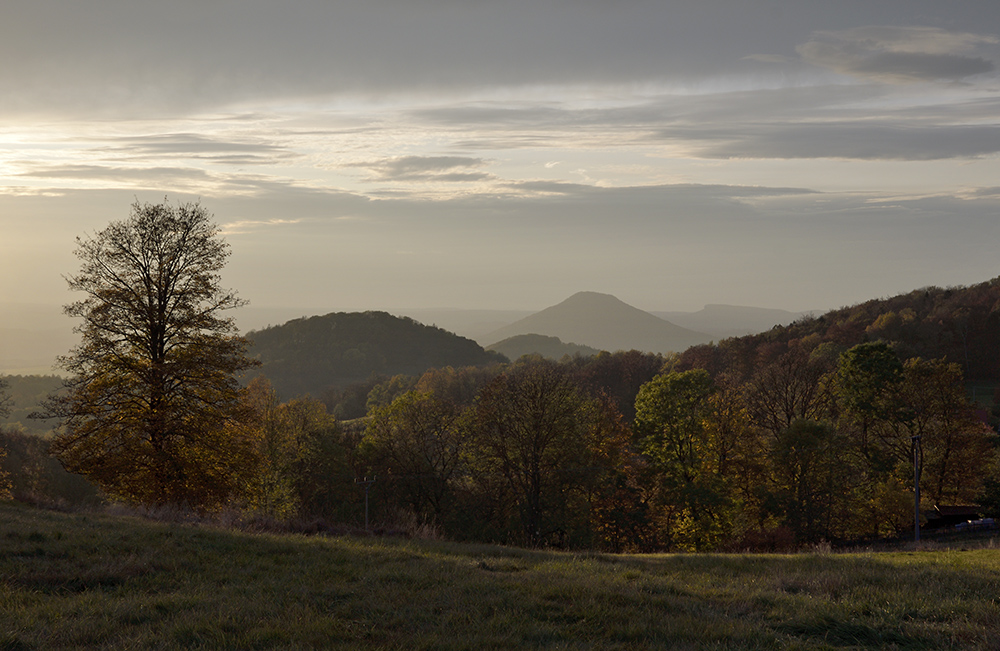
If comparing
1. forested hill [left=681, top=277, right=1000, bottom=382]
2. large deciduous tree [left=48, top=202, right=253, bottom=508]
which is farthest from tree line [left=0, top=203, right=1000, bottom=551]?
forested hill [left=681, top=277, right=1000, bottom=382]

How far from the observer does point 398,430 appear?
47.5 meters

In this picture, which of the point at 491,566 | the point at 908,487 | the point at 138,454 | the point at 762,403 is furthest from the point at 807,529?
the point at 138,454

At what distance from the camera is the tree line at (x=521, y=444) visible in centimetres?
2545

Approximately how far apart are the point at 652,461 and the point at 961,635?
129ft

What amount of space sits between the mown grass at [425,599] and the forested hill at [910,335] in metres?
77.9

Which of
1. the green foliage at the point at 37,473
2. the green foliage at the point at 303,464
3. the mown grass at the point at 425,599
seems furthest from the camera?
the green foliage at the point at 37,473

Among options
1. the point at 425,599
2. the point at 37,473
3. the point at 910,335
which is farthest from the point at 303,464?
the point at 910,335

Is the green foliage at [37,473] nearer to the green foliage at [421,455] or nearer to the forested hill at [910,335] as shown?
the green foliage at [421,455]

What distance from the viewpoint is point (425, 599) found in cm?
937

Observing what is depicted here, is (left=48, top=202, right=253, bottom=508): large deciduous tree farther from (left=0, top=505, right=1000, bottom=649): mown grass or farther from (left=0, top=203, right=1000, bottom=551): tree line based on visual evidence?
(left=0, top=505, right=1000, bottom=649): mown grass

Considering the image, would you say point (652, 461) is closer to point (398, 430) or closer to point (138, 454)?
point (398, 430)

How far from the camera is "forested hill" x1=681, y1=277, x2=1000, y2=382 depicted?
97125 mm

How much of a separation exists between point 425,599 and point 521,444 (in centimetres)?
3107

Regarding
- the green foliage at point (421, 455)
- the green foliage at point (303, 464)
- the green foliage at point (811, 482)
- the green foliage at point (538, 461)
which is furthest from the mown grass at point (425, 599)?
the green foliage at point (303, 464)
